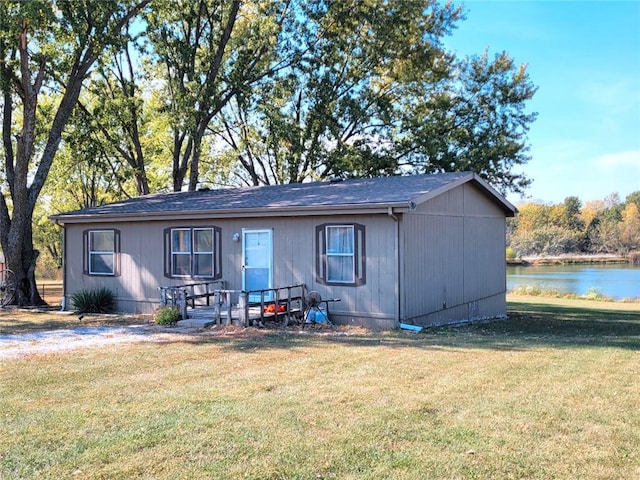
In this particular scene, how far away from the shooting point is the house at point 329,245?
35.2 ft

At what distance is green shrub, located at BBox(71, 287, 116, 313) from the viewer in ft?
44.7

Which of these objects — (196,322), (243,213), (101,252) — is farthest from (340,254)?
(101,252)

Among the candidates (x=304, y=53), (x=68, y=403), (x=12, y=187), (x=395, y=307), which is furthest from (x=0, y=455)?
(x=304, y=53)

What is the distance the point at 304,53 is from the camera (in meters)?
21.8

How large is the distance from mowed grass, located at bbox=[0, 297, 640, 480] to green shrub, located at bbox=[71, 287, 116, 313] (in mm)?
6076

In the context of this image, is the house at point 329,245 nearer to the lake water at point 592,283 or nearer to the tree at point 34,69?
the tree at point 34,69

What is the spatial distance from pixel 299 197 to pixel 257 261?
1614mm

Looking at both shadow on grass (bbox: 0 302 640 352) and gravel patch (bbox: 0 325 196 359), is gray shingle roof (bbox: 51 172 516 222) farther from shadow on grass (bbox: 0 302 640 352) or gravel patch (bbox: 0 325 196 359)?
gravel patch (bbox: 0 325 196 359)

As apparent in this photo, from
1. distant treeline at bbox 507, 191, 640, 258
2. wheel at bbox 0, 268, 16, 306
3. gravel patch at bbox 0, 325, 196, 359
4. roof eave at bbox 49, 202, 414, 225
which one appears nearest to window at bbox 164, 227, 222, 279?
roof eave at bbox 49, 202, 414, 225

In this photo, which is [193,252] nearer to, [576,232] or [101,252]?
[101,252]

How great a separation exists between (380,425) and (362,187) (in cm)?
870

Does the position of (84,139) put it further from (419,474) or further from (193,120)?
(419,474)

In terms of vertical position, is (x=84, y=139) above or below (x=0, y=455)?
above

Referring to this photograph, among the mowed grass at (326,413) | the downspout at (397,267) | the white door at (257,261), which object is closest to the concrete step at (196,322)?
the white door at (257,261)
